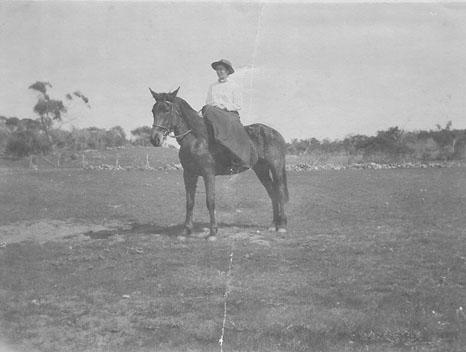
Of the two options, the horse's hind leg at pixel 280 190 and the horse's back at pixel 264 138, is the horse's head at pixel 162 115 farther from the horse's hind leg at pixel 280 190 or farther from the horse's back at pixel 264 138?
the horse's hind leg at pixel 280 190

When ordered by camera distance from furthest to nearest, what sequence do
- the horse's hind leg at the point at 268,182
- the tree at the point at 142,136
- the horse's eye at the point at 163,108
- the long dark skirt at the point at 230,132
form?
1. the tree at the point at 142,136
2. the horse's hind leg at the point at 268,182
3. the long dark skirt at the point at 230,132
4. the horse's eye at the point at 163,108

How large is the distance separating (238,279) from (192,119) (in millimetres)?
3746

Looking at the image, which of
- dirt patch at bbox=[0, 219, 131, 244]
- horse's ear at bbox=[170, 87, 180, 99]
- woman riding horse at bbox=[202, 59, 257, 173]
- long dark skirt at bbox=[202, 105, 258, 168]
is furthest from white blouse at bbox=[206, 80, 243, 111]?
dirt patch at bbox=[0, 219, 131, 244]

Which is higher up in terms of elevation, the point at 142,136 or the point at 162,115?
the point at 142,136

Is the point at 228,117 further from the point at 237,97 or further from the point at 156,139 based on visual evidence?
the point at 156,139

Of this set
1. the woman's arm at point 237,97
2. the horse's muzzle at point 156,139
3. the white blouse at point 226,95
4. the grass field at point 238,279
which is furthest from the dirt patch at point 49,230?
the woman's arm at point 237,97

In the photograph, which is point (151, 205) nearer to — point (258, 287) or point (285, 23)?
point (285, 23)

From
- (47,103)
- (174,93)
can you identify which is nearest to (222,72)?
(174,93)

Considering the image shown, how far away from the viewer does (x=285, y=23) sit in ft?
33.1

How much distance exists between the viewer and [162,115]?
28.7 ft

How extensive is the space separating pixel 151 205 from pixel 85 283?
725cm

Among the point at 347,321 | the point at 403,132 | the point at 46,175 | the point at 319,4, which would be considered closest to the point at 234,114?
the point at 319,4

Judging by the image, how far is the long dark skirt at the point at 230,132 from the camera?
9242mm

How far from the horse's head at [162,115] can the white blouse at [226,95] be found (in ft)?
4.64
